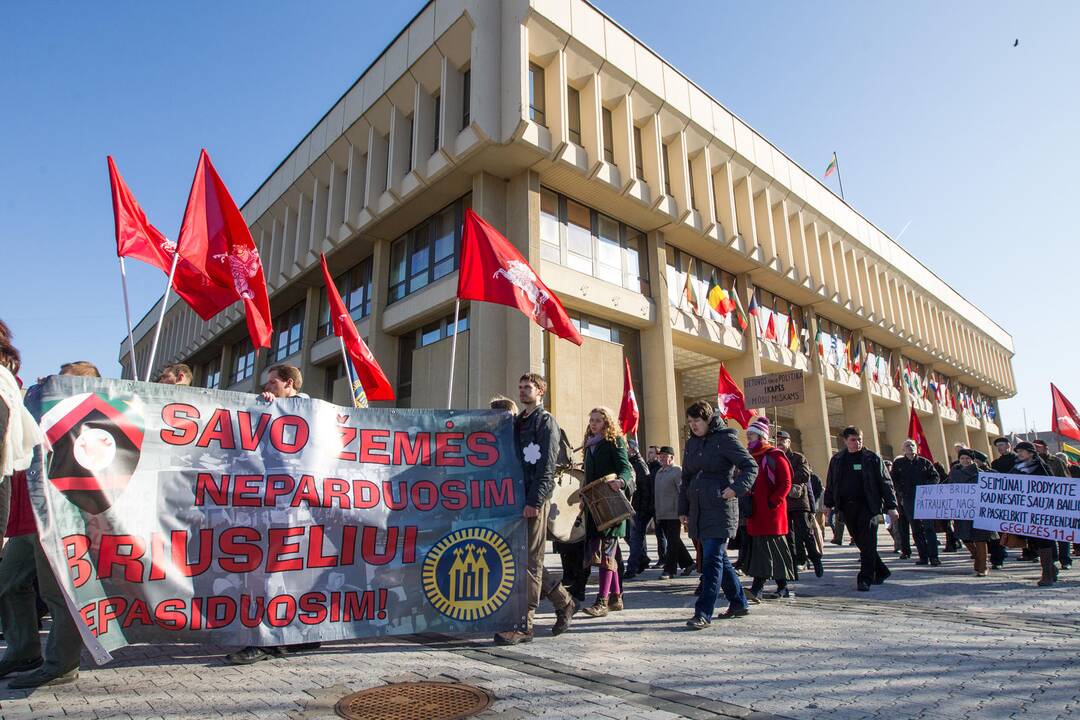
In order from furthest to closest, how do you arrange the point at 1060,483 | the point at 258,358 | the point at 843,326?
the point at 843,326, the point at 258,358, the point at 1060,483

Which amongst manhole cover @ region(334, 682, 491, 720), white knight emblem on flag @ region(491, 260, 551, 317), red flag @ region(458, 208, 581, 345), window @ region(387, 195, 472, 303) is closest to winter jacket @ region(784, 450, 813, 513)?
red flag @ region(458, 208, 581, 345)

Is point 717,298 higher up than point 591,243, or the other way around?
point 591,243

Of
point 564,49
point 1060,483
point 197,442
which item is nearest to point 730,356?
point 564,49

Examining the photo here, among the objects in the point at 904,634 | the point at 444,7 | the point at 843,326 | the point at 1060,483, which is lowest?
the point at 904,634

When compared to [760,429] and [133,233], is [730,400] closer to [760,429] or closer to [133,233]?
[760,429]

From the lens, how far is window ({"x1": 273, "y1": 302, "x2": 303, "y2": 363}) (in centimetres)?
2909

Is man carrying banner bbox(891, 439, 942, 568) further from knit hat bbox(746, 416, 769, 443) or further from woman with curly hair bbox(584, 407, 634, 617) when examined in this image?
woman with curly hair bbox(584, 407, 634, 617)

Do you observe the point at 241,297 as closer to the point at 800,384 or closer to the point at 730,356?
the point at 800,384

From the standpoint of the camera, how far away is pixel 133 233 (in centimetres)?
704

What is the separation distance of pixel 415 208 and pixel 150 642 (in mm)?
18724

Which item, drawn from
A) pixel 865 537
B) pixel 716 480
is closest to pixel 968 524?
pixel 865 537

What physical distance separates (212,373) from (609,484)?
3917 cm

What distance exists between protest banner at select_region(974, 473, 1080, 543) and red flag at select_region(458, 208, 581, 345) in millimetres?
5956

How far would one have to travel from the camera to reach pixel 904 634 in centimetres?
489
